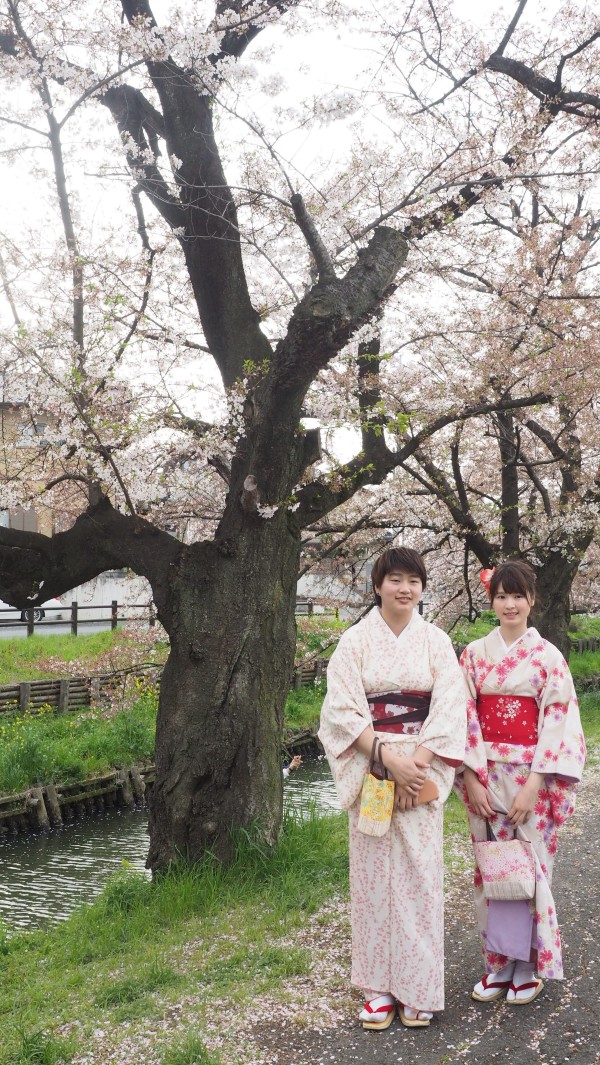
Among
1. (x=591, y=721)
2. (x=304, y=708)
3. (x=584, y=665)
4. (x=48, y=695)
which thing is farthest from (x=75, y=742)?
(x=584, y=665)

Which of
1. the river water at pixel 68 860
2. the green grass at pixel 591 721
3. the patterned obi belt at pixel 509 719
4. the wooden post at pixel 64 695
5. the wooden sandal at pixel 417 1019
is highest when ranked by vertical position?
the patterned obi belt at pixel 509 719

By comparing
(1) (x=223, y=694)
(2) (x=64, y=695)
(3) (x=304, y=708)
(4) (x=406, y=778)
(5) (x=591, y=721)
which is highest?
(1) (x=223, y=694)

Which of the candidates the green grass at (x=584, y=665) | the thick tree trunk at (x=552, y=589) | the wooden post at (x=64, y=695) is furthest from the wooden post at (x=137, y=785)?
the green grass at (x=584, y=665)

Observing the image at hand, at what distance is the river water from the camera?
8133mm

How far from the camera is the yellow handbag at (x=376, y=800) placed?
10.7 feet

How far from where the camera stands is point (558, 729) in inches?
138

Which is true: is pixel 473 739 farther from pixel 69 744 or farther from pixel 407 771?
pixel 69 744

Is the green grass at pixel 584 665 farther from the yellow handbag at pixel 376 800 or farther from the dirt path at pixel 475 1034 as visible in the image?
the yellow handbag at pixel 376 800

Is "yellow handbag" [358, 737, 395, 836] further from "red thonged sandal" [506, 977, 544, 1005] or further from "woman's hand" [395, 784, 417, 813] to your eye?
"red thonged sandal" [506, 977, 544, 1005]

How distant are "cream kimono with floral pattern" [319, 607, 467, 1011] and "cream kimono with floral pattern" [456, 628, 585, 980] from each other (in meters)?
0.26

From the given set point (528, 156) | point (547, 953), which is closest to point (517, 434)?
point (528, 156)

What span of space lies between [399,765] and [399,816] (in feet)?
0.70

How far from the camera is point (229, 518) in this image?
222 inches

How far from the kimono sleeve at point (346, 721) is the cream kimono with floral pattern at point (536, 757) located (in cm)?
51
